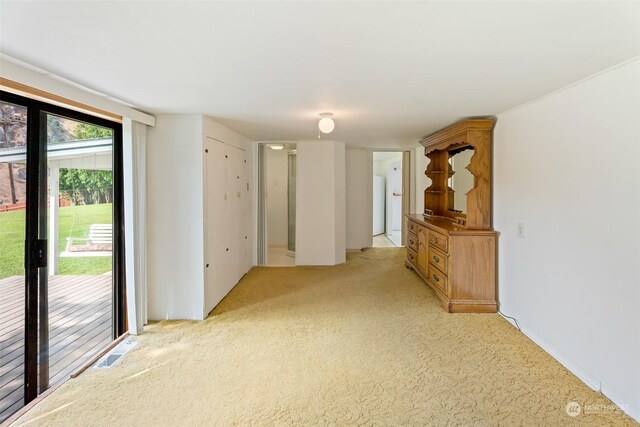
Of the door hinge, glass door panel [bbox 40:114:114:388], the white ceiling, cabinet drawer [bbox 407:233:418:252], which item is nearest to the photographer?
the white ceiling

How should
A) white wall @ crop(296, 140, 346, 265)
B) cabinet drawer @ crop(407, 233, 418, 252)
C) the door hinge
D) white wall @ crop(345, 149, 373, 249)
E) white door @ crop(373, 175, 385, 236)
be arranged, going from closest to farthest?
the door hinge < cabinet drawer @ crop(407, 233, 418, 252) < white wall @ crop(296, 140, 346, 265) < white wall @ crop(345, 149, 373, 249) < white door @ crop(373, 175, 385, 236)

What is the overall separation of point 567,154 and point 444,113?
1192mm

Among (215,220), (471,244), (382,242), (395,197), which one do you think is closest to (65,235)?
(215,220)

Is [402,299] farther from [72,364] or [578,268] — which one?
[72,364]

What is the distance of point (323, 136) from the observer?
4.91m

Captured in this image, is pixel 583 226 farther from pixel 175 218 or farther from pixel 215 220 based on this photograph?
pixel 175 218

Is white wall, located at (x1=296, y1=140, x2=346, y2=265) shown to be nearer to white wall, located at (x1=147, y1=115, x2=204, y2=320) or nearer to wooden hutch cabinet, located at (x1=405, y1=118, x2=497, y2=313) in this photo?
wooden hutch cabinet, located at (x1=405, y1=118, x2=497, y2=313)

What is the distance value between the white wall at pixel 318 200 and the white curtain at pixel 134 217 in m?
2.65

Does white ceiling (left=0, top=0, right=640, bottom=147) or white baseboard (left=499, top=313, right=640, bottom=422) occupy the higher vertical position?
white ceiling (left=0, top=0, right=640, bottom=147)

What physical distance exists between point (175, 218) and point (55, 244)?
1065 mm

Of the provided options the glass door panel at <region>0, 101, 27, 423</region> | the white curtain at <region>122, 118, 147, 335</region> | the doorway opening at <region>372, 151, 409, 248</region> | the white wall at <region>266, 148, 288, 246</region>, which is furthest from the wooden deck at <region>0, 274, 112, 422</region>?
the doorway opening at <region>372, 151, 409, 248</region>

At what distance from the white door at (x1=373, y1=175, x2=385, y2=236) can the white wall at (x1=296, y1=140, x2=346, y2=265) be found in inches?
150

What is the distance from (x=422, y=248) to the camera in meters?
4.43

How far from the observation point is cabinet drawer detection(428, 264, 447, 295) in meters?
3.57
